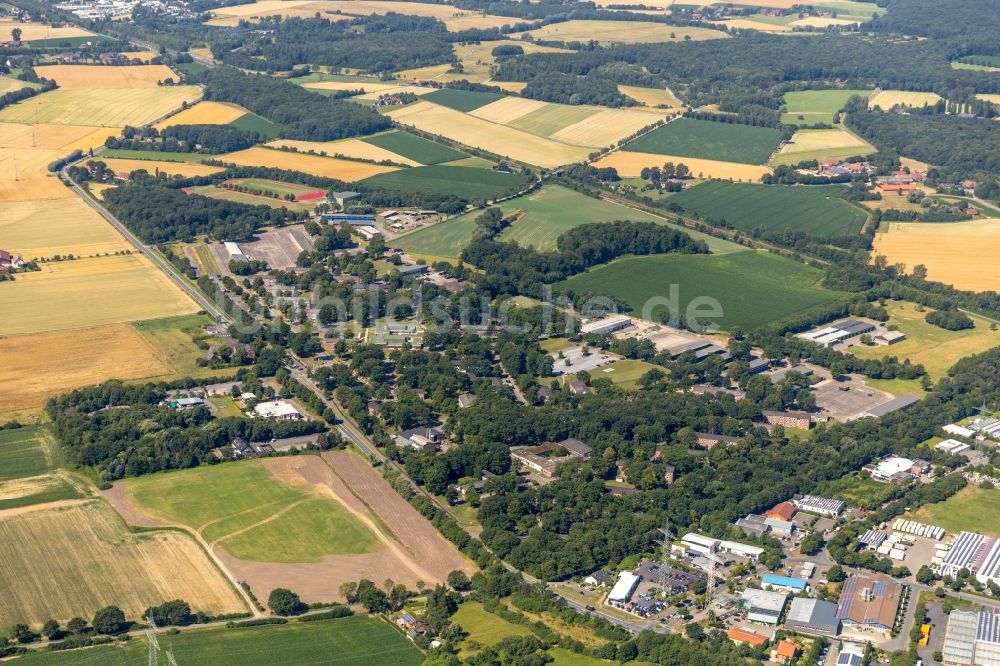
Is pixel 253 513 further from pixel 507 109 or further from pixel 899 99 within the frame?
pixel 899 99

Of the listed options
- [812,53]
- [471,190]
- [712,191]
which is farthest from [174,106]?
[812,53]

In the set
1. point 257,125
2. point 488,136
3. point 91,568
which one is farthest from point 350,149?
point 91,568

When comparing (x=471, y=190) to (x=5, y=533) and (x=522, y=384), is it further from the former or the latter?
(x=5, y=533)

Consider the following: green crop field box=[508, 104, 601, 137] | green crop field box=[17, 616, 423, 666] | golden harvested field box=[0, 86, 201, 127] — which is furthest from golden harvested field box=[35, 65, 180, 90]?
green crop field box=[17, 616, 423, 666]

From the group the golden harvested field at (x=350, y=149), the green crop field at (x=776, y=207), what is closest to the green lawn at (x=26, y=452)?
the green crop field at (x=776, y=207)

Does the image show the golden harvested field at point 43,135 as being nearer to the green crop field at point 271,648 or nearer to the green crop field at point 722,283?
the green crop field at point 722,283
